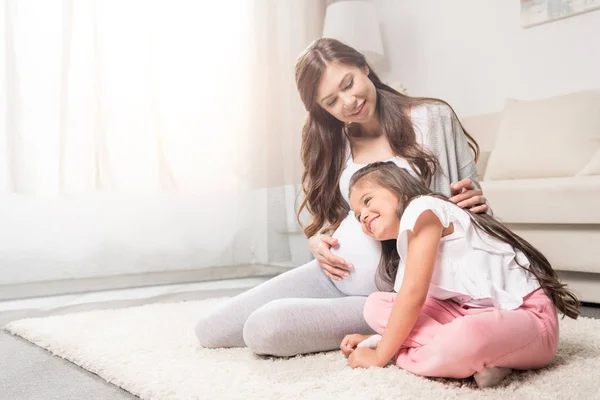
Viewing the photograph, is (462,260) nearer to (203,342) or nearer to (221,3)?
(203,342)

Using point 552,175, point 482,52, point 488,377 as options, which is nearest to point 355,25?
point 482,52

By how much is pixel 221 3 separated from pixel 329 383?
9.30 feet

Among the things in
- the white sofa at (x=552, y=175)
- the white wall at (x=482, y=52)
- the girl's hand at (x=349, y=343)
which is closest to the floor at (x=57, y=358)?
the white sofa at (x=552, y=175)

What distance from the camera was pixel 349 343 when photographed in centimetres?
133

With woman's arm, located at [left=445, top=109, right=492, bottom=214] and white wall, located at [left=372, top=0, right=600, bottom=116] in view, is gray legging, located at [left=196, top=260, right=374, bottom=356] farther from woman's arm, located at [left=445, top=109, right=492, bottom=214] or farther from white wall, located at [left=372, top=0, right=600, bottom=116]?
white wall, located at [left=372, top=0, right=600, bottom=116]

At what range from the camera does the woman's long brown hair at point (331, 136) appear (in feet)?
5.01

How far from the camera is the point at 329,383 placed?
1.16m

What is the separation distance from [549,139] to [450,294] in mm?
1727

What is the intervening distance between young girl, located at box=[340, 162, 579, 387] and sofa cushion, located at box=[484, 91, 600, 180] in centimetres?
148

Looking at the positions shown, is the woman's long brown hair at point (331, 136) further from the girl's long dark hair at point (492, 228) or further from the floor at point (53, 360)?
the floor at point (53, 360)

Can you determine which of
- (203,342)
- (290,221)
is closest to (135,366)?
(203,342)

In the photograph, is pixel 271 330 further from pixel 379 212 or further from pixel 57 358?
pixel 57 358

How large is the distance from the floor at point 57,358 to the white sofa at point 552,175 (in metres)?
0.22

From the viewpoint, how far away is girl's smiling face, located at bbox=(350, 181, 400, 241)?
1.25 m
